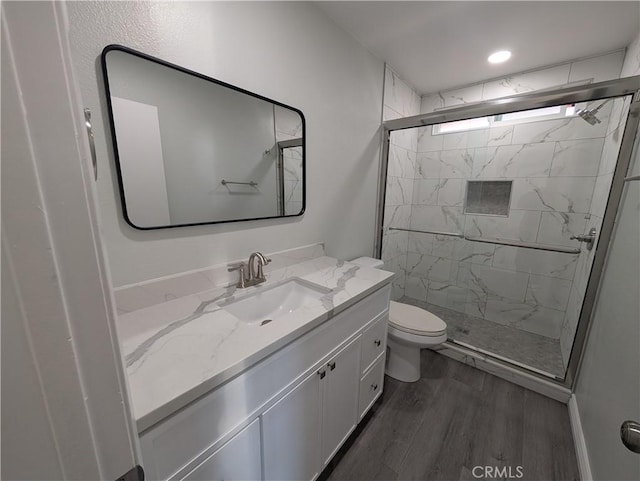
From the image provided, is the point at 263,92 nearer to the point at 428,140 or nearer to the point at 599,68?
the point at 428,140

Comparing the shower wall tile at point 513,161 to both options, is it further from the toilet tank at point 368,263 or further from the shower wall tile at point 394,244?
the toilet tank at point 368,263

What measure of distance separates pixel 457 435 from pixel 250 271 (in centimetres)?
147

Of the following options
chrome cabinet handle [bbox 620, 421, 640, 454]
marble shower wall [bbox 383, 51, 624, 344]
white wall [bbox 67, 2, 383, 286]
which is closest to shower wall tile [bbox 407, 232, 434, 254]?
marble shower wall [bbox 383, 51, 624, 344]

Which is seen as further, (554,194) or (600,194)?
(554,194)

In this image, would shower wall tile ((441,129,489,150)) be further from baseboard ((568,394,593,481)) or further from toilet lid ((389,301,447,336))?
baseboard ((568,394,593,481))

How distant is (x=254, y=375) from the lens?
766mm

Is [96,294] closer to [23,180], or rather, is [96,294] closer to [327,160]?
[23,180]

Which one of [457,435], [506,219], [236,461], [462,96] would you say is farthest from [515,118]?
[236,461]

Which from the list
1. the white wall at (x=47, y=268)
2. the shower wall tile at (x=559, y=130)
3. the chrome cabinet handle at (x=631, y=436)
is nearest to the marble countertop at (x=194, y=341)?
the white wall at (x=47, y=268)

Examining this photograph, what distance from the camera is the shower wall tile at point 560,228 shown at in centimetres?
202

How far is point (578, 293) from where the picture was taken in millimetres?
1826

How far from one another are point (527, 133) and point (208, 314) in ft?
9.03

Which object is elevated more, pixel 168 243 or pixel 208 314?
pixel 168 243

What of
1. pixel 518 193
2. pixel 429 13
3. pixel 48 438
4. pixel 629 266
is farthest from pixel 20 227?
pixel 518 193
